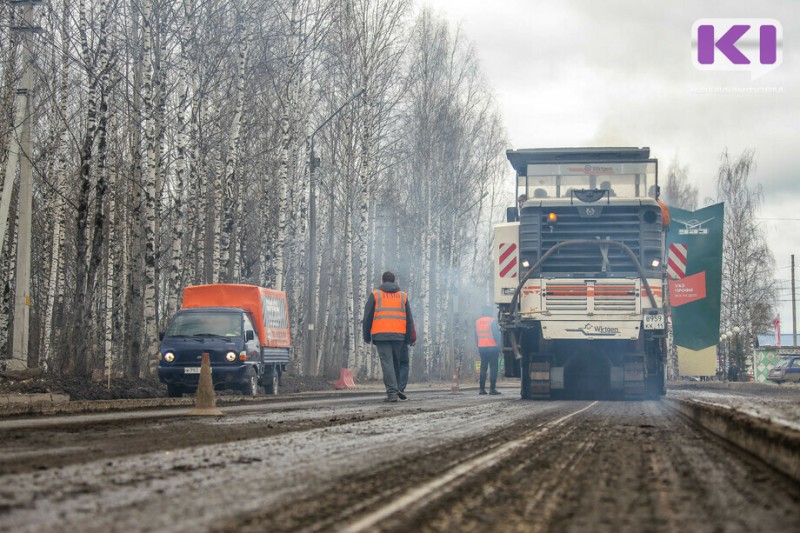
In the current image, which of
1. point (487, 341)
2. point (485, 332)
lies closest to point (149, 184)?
point (485, 332)

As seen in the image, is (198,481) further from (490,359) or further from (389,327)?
(490,359)

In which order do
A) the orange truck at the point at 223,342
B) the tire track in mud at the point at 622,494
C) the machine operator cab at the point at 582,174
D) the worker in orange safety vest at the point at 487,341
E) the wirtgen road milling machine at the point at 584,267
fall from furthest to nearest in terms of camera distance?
1. the worker in orange safety vest at the point at 487,341
2. the orange truck at the point at 223,342
3. the machine operator cab at the point at 582,174
4. the wirtgen road milling machine at the point at 584,267
5. the tire track in mud at the point at 622,494

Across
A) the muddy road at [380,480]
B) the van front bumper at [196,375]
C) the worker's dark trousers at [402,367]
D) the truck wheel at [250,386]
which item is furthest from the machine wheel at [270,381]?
the muddy road at [380,480]

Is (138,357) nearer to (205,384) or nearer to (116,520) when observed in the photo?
(205,384)

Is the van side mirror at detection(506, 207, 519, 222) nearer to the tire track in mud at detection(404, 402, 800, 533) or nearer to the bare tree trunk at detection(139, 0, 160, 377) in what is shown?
the bare tree trunk at detection(139, 0, 160, 377)

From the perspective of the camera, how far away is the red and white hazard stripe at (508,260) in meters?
18.2

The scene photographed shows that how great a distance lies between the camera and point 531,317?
17.9 meters

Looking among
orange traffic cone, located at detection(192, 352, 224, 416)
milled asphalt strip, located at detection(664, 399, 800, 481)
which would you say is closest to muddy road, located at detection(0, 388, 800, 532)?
milled asphalt strip, located at detection(664, 399, 800, 481)

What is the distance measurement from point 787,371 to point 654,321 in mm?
34724

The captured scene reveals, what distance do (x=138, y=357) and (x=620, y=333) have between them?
11904 mm

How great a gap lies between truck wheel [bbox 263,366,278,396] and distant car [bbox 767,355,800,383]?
3184 centimetres

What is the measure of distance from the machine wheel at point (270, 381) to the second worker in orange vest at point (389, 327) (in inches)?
257

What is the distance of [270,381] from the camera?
76.4 ft

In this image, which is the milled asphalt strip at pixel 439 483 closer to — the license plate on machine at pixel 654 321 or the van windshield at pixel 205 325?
the license plate on machine at pixel 654 321
